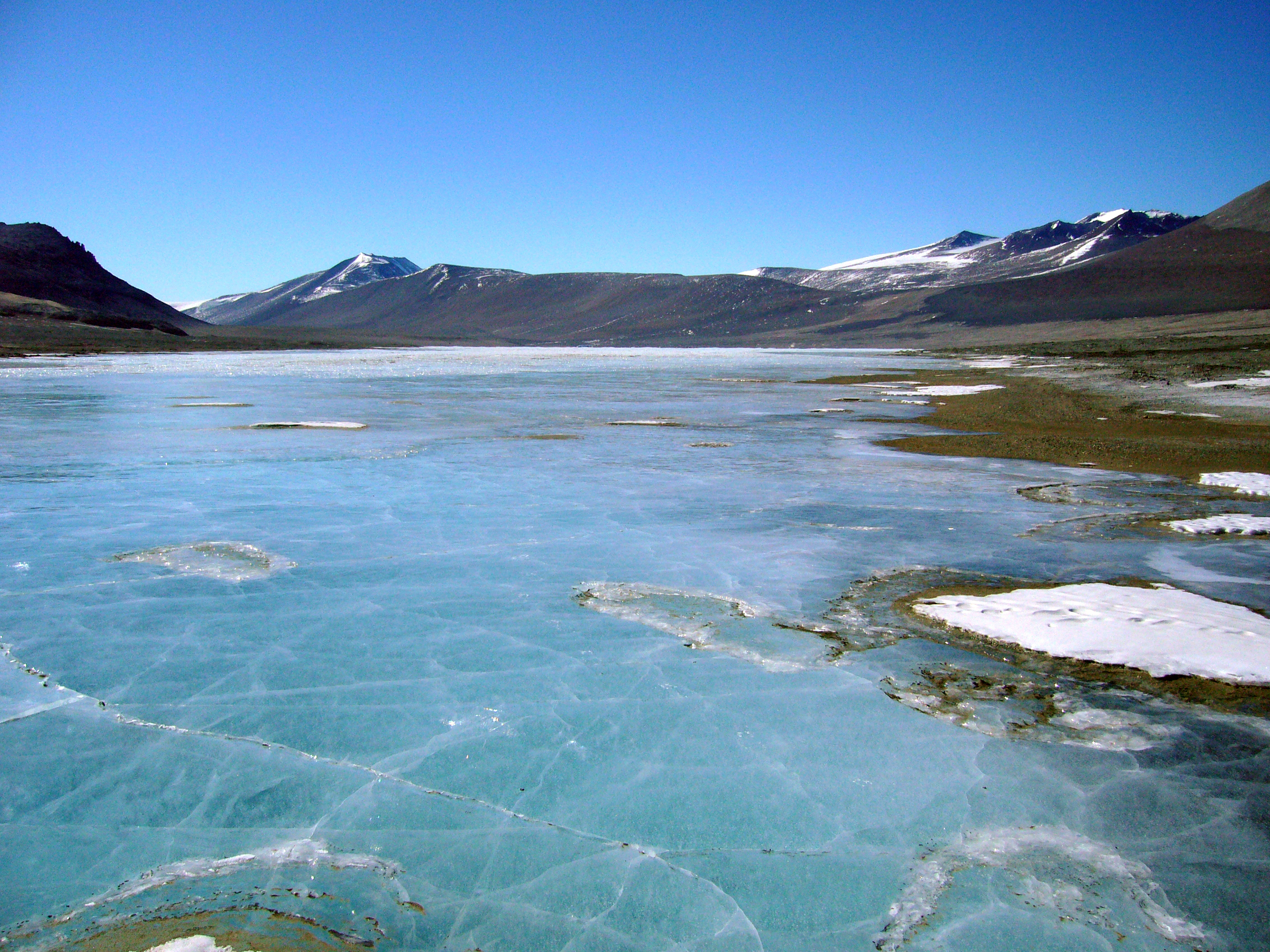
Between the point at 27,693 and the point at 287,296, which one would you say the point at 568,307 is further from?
the point at 27,693

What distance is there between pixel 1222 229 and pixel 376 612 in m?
97.0

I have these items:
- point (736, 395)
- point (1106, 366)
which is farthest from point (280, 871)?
point (1106, 366)

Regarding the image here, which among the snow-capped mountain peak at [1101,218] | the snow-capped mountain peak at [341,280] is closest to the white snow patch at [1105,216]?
the snow-capped mountain peak at [1101,218]

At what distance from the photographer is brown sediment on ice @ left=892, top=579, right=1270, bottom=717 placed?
359 cm

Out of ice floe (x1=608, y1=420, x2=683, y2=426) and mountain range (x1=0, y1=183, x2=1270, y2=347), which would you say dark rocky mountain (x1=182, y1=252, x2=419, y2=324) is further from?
ice floe (x1=608, y1=420, x2=683, y2=426)

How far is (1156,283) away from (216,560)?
83583 millimetres

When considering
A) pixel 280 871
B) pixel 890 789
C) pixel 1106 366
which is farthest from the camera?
pixel 1106 366

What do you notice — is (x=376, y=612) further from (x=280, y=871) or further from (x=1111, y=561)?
(x=1111, y=561)

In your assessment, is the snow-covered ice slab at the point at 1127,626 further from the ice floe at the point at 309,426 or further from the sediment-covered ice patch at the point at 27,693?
the ice floe at the point at 309,426

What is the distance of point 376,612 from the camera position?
4.79m

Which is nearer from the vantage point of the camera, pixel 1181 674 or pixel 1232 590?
pixel 1181 674

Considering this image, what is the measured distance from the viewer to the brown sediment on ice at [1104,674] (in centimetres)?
359

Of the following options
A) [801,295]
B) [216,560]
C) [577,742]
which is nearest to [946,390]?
[216,560]

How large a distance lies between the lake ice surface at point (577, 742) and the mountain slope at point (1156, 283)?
66.0m
